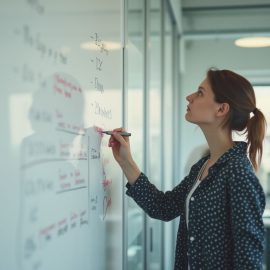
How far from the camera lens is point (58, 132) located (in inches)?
33.6

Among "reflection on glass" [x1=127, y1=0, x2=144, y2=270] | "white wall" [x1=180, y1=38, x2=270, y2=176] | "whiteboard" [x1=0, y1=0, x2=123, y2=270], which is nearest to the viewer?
"whiteboard" [x1=0, y1=0, x2=123, y2=270]

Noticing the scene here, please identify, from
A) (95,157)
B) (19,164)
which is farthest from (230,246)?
(19,164)

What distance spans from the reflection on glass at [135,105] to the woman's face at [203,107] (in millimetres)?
240

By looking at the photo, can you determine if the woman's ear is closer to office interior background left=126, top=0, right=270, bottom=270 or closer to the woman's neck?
the woman's neck

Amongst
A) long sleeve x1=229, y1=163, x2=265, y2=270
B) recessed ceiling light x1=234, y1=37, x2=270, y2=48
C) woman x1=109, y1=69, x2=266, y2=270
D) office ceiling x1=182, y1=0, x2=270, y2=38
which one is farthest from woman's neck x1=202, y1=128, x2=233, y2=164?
recessed ceiling light x1=234, y1=37, x2=270, y2=48

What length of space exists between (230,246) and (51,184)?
72cm

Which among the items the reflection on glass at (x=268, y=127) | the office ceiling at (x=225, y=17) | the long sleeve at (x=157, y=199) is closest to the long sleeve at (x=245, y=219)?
the long sleeve at (x=157, y=199)

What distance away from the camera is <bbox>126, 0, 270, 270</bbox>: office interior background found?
1791 millimetres

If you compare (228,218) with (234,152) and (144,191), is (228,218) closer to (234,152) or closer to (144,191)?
(234,152)

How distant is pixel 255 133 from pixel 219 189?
0.27 metres

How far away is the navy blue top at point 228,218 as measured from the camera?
1.23 metres

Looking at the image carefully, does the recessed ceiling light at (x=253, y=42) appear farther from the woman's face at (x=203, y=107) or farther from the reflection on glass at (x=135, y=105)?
the woman's face at (x=203, y=107)

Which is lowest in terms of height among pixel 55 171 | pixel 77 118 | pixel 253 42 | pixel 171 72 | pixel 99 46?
pixel 55 171

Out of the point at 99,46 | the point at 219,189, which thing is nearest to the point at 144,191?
the point at 219,189
